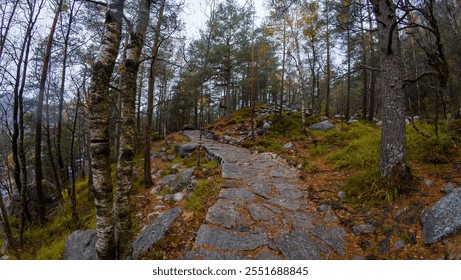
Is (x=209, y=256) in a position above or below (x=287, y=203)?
below

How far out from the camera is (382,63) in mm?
4227

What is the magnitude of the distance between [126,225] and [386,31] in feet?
20.4

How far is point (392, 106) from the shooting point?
4.08 meters

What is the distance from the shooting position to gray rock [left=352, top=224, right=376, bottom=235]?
128 inches

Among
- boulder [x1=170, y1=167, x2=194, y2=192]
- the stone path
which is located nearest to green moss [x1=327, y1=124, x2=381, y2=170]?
the stone path

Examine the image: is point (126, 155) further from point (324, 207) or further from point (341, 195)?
point (341, 195)

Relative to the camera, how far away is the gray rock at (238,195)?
4452 mm

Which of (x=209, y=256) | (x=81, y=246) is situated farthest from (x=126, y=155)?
(x=81, y=246)

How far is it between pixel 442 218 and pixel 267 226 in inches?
101

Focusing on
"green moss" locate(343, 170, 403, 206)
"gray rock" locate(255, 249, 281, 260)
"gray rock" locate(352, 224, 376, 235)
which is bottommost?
"gray rock" locate(255, 249, 281, 260)

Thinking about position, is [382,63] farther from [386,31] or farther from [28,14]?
[28,14]

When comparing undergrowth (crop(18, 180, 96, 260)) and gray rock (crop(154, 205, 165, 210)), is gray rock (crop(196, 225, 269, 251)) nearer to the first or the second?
gray rock (crop(154, 205, 165, 210))

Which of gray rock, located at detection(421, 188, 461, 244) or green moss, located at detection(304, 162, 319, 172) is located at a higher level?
green moss, located at detection(304, 162, 319, 172)

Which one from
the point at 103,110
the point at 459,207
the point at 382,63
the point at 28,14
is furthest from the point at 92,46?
the point at 459,207
